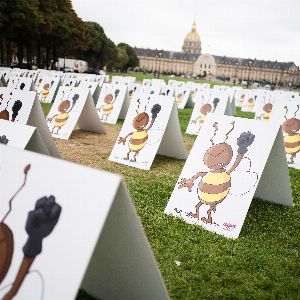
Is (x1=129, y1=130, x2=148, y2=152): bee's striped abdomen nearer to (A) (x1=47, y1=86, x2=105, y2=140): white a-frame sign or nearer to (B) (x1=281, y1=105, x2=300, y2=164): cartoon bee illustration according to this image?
(A) (x1=47, y1=86, x2=105, y2=140): white a-frame sign

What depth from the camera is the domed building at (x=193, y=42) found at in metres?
183

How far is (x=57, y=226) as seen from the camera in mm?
2111

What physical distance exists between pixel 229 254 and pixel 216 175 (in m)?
1.12

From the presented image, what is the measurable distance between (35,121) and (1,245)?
462cm

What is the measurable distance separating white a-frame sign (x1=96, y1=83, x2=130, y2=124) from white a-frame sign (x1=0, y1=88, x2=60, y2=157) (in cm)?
517

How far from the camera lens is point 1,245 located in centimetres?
221

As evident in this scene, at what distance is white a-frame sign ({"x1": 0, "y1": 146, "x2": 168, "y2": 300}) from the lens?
2.00 meters

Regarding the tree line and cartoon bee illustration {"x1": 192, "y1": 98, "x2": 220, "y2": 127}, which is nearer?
A: cartoon bee illustration {"x1": 192, "y1": 98, "x2": 220, "y2": 127}

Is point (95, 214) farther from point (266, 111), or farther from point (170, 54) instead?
point (170, 54)

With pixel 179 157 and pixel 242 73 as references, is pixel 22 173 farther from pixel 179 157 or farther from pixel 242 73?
pixel 242 73

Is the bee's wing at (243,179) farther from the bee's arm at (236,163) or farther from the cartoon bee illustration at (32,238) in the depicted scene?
the cartoon bee illustration at (32,238)

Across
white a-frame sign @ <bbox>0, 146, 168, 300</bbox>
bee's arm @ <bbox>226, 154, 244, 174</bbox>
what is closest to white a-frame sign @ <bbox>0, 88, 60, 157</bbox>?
bee's arm @ <bbox>226, 154, 244, 174</bbox>

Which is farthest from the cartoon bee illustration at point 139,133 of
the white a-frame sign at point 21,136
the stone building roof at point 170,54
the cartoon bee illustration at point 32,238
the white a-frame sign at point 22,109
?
the stone building roof at point 170,54

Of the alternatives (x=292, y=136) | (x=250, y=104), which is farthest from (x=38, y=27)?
(x=292, y=136)
